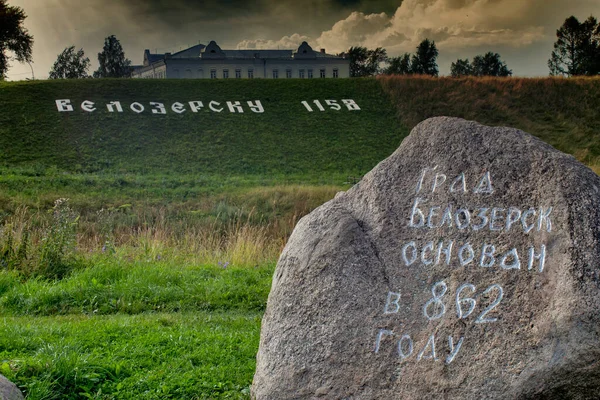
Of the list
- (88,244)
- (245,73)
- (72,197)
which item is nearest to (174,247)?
(88,244)

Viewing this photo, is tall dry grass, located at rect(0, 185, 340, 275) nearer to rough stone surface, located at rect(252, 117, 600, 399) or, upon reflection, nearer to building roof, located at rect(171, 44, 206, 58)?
rough stone surface, located at rect(252, 117, 600, 399)

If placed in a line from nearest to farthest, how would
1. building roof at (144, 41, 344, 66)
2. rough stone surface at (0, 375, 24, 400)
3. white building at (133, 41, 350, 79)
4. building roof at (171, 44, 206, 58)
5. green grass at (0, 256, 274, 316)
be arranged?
1. rough stone surface at (0, 375, 24, 400)
2. green grass at (0, 256, 274, 316)
3. white building at (133, 41, 350, 79)
4. building roof at (144, 41, 344, 66)
5. building roof at (171, 44, 206, 58)

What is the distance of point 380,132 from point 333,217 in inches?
1270

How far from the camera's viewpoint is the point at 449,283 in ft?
12.9

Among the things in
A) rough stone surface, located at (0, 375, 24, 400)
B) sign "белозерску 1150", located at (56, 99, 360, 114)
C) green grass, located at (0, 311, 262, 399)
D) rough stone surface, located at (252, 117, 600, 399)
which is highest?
sign "белозерску 1150", located at (56, 99, 360, 114)

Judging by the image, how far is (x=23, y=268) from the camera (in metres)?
8.73

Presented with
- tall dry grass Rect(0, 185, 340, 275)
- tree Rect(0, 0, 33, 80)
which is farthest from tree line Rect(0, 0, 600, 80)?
tall dry grass Rect(0, 185, 340, 275)

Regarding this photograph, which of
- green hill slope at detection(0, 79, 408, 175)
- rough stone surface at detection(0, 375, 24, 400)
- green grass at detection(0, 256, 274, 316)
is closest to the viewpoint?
rough stone surface at detection(0, 375, 24, 400)

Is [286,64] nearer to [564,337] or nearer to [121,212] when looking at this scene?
[121,212]

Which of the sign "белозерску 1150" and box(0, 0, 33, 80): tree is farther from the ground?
box(0, 0, 33, 80): tree

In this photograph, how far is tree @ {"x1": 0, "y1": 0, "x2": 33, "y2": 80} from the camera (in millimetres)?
48312

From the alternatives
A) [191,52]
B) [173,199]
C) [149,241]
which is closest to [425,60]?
[191,52]

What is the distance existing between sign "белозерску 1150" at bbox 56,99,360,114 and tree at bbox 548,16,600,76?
970 inches

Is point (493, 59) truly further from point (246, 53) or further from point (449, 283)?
point (449, 283)
